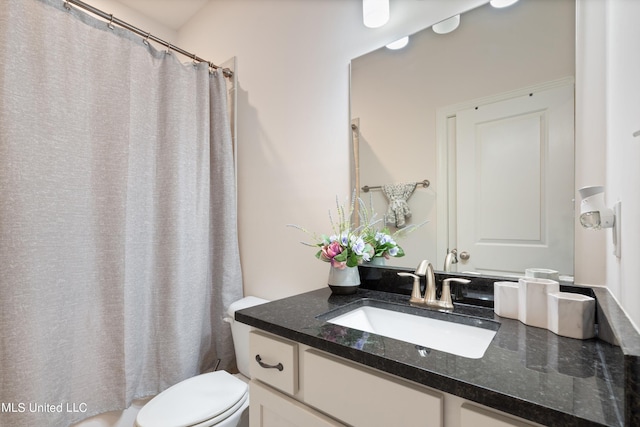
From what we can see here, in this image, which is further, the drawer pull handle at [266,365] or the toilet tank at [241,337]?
the toilet tank at [241,337]

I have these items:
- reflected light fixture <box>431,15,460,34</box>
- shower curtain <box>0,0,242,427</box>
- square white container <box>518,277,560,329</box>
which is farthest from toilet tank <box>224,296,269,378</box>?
reflected light fixture <box>431,15,460,34</box>

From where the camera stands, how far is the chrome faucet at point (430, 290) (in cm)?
100

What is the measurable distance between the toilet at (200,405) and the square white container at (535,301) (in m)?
1.10

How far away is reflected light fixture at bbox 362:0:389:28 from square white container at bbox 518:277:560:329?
3.74 feet

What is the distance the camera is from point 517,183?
993 millimetres

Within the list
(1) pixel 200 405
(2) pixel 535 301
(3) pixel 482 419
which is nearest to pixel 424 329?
(2) pixel 535 301

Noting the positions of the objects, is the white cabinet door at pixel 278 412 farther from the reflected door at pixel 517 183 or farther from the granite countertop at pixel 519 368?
the reflected door at pixel 517 183

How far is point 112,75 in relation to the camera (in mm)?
1439

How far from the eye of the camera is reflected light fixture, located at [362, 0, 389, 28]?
124cm

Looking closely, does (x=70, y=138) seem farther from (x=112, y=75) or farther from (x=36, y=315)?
(x=36, y=315)

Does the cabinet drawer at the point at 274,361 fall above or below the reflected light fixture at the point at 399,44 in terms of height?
below

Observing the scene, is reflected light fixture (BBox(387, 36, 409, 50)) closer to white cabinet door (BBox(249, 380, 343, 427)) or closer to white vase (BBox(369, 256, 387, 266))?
white vase (BBox(369, 256, 387, 266))

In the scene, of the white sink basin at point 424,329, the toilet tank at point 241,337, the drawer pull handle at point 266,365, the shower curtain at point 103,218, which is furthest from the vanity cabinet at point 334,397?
the shower curtain at point 103,218

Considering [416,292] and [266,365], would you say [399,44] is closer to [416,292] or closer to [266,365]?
[416,292]
